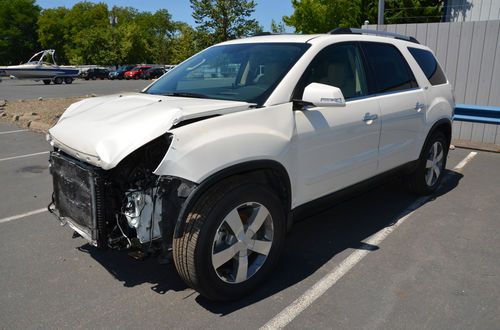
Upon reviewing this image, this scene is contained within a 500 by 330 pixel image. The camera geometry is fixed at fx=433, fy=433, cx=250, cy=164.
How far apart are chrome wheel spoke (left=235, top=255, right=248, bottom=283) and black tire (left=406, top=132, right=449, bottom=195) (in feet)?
9.28

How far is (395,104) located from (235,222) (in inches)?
88.7

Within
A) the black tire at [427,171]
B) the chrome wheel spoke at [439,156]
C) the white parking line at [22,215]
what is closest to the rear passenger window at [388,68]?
the black tire at [427,171]

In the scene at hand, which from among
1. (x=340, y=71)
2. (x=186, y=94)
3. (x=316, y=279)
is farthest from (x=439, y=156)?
(x=186, y=94)

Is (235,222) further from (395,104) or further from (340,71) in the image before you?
(395,104)

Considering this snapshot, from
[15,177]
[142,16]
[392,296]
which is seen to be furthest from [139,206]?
[142,16]

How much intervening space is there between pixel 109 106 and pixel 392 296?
2547 mm

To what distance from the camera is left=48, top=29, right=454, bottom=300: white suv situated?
8.94ft

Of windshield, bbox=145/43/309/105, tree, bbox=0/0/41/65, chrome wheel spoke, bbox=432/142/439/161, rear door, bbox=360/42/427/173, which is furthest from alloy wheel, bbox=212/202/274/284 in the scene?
tree, bbox=0/0/41/65

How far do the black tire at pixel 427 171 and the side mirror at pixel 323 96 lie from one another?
2.29 meters

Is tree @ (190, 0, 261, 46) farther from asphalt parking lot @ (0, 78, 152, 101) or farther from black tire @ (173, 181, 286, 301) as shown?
black tire @ (173, 181, 286, 301)

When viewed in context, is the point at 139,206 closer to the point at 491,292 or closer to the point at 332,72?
the point at 332,72

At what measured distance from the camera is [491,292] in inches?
126

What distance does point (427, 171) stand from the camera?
5.21 metres

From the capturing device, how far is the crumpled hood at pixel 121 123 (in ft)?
8.66
